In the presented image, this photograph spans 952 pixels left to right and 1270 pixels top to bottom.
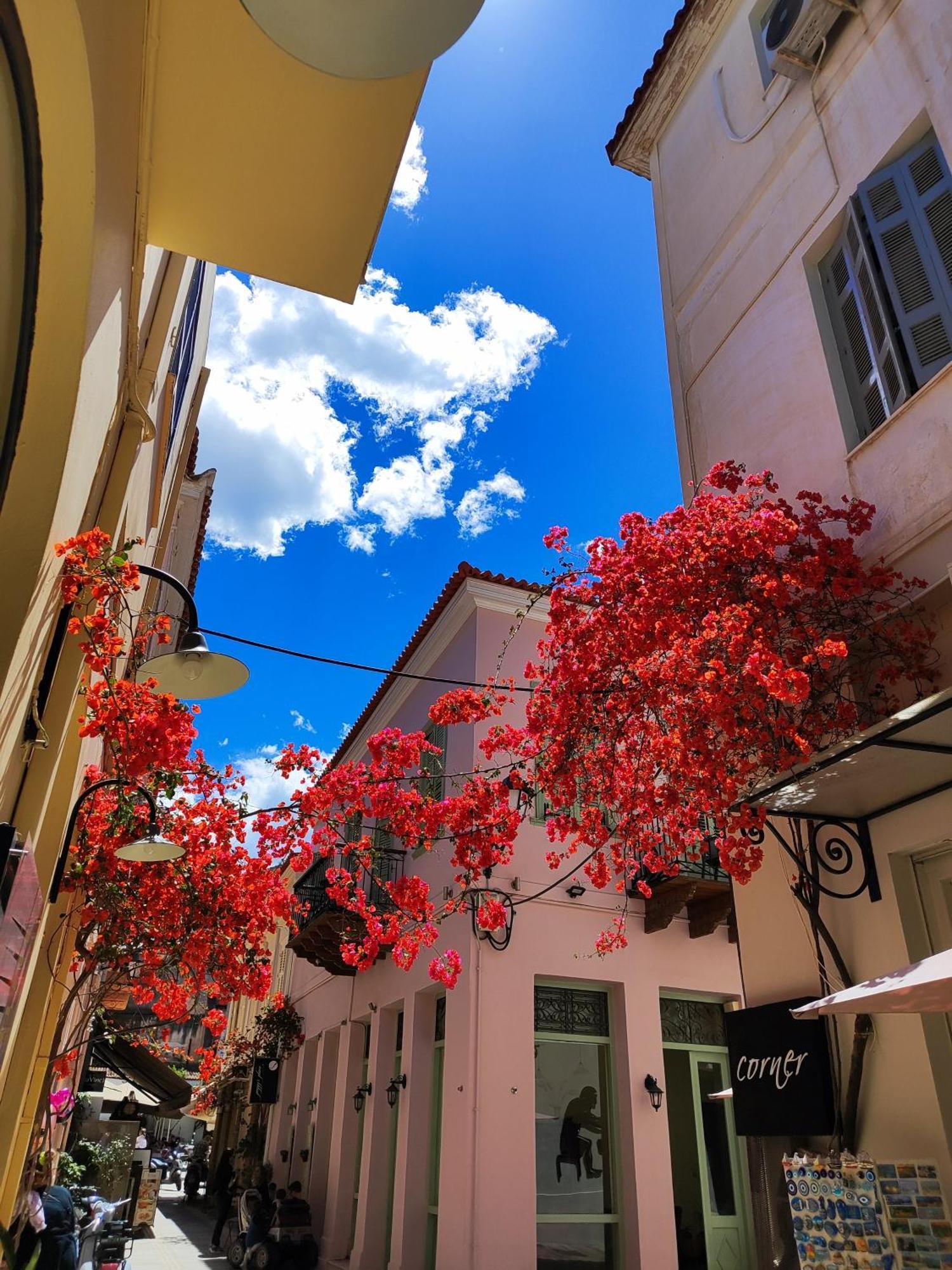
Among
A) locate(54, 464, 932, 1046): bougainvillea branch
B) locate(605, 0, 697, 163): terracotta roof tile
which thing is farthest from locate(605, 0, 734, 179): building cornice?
locate(54, 464, 932, 1046): bougainvillea branch

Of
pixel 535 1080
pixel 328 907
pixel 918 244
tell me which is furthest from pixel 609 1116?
pixel 918 244

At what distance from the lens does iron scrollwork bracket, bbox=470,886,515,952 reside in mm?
10406

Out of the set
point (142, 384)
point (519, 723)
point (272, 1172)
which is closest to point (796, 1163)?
point (142, 384)

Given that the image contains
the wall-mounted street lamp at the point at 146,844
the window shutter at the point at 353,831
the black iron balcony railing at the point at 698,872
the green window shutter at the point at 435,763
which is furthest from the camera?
the window shutter at the point at 353,831

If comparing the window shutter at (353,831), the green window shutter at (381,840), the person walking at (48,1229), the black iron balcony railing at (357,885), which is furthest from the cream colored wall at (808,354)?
the window shutter at (353,831)

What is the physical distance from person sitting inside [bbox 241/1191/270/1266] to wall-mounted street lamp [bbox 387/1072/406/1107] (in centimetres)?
335

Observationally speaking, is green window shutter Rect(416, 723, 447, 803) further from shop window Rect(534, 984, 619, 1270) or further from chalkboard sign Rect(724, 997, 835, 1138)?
chalkboard sign Rect(724, 997, 835, 1138)

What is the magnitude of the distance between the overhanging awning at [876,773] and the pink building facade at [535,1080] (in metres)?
6.52

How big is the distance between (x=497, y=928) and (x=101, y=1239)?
21.7ft

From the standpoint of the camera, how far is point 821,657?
4.74 metres

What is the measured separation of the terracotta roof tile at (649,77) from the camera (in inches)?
364

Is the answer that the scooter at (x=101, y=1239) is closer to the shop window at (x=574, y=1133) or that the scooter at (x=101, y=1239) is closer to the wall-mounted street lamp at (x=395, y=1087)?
the wall-mounted street lamp at (x=395, y=1087)

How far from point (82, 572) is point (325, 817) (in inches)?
250

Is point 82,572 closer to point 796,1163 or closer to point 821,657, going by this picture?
point 821,657
